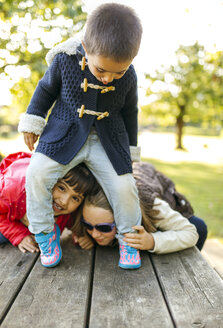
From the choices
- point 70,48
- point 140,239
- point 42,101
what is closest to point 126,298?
point 140,239

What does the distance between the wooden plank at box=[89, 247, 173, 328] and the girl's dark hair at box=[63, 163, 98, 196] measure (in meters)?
0.47

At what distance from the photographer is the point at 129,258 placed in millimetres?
2123

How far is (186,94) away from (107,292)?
73.2ft

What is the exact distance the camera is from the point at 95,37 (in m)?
1.75

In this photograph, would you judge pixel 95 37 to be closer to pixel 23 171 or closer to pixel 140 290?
pixel 23 171

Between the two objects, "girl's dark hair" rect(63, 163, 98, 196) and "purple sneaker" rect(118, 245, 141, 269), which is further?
"girl's dark hair" rect(63, 163, 98, 196)

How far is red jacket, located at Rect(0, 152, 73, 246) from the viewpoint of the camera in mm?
2350

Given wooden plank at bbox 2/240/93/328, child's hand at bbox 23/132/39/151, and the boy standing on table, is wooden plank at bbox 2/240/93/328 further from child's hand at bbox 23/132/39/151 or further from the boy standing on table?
child's hand at bbox 23/132/39/151

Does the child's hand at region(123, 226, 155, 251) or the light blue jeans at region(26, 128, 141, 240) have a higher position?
the light blue jeans at region(26, 128, 141, 240)

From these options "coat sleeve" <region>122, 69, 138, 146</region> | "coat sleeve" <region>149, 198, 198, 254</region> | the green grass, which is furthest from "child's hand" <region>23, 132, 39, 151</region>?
the green grass

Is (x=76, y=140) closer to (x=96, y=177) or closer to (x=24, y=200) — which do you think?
(x=96, y=177)

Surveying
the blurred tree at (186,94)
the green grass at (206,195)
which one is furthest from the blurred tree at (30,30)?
the blurred tree at (186,94)

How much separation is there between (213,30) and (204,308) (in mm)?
6796

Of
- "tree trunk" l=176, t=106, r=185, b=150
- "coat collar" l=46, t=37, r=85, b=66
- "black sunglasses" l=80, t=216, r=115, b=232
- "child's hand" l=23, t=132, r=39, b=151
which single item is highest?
"coat collar" l=46, t=37, r=85, b=66
